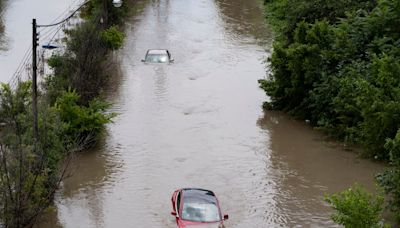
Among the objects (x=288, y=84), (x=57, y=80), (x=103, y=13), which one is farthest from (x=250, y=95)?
(x=103, y=13)

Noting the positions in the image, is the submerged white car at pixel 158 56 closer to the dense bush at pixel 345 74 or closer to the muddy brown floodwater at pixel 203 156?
the muddy brown floodwater at pixel 203 156

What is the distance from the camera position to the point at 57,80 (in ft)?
95.7

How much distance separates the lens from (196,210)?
19.5m

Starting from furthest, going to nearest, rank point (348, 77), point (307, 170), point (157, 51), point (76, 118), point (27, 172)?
point (157, 51)
point (348, 77)
point (76, 118)
point (307, 170)
point (27, 172)

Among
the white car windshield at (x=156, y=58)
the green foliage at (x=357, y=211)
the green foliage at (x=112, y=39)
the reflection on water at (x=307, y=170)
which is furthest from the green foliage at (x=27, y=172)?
the green foliage at (x=112, y=39)

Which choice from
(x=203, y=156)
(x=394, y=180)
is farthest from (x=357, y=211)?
(x=203, y=156)

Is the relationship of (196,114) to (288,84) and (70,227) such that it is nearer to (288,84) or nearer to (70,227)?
(288,84)

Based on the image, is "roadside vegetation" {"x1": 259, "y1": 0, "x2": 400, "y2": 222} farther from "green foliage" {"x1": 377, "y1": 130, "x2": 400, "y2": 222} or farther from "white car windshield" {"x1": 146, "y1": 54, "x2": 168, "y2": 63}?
"white car windshield" {"x1": 146, "y1": 54, "x2": 168, "y2": 63}

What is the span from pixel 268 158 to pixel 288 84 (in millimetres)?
5372

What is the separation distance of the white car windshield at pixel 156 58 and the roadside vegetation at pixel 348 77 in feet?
22.8

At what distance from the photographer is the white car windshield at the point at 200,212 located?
1936 centimetres

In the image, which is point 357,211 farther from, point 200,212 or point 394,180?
point 200,212

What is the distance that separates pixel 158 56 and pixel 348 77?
41.9 ft

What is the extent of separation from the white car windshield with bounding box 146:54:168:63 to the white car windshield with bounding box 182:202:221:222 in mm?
18443
